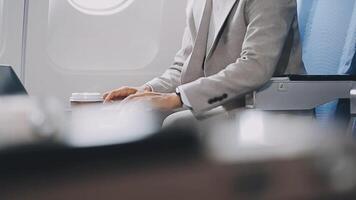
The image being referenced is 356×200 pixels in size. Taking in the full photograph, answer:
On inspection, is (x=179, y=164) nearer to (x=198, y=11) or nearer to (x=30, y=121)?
(x=30, y=121)

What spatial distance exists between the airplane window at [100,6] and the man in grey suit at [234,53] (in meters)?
0.69

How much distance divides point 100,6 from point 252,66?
3.53ft

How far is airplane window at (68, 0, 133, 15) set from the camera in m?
1.93

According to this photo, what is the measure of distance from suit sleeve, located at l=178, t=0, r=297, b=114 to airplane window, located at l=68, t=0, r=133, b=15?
38.1 inches

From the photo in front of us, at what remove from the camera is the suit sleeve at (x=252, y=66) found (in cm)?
107

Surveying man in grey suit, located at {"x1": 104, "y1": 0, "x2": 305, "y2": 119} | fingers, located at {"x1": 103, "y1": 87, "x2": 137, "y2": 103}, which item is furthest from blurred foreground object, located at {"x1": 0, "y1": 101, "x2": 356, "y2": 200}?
fingers, located at {"x1": 103, "y1": 87, "x2": 137, "y2": 103}

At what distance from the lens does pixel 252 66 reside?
1072 mm

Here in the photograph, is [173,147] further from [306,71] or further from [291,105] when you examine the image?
[306,71]

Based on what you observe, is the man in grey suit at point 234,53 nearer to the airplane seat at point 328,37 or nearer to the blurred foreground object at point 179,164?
the airplane seat at point 328,37

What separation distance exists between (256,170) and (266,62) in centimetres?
88

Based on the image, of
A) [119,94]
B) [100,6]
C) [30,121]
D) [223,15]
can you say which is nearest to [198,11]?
[223,15]

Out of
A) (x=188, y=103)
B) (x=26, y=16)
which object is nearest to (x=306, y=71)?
(x=188, y=103)

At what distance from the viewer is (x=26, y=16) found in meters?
1.87

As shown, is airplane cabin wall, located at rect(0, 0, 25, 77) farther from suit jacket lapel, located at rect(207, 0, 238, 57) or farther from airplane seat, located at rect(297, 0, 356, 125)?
airplane seat, located at rect(297, 0, 356, 125)
